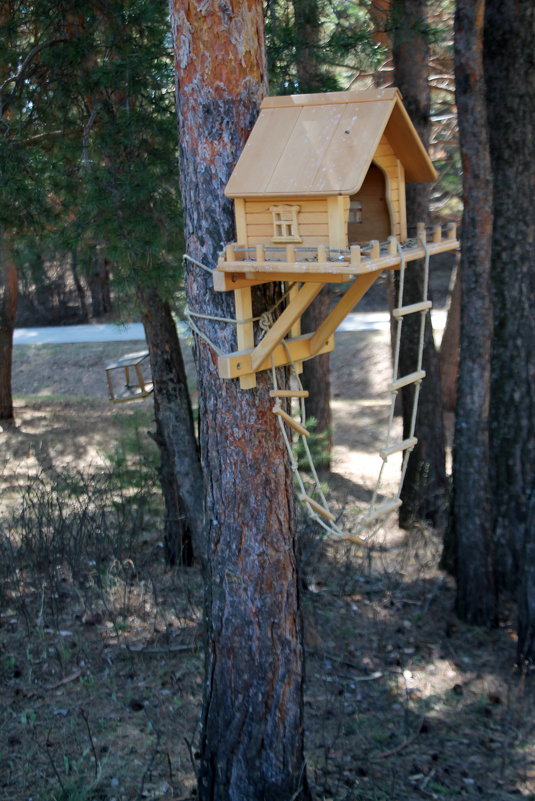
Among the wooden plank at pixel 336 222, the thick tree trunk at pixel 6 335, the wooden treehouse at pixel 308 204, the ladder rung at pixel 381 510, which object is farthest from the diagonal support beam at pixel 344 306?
the thick tree trunk at pixel 6 335

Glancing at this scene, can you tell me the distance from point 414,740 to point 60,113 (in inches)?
230

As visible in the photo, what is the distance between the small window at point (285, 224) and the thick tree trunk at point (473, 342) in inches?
138

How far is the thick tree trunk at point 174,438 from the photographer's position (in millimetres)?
7488

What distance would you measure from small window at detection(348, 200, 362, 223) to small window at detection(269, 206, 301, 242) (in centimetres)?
68

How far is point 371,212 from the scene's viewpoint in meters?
3.92

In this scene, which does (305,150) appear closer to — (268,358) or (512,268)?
(268,358)

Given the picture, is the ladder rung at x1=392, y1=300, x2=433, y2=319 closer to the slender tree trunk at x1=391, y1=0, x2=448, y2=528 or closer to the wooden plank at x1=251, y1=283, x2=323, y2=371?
the wooden plank at x1=251, y1=283, x2=323, y2=371

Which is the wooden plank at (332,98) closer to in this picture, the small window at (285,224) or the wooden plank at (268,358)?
the small window at (285,224)

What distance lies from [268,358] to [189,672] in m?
3.15

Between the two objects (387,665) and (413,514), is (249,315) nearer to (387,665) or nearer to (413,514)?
(387,665)

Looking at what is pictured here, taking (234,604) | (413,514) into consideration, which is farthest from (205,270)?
(413,514)

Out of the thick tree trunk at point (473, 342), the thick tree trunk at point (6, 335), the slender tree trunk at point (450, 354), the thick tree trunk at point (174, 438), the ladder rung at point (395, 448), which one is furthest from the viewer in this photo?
the slender tree trunk at point (450, 354)

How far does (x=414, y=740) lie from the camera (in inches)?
208

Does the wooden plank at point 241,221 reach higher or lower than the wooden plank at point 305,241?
higher
